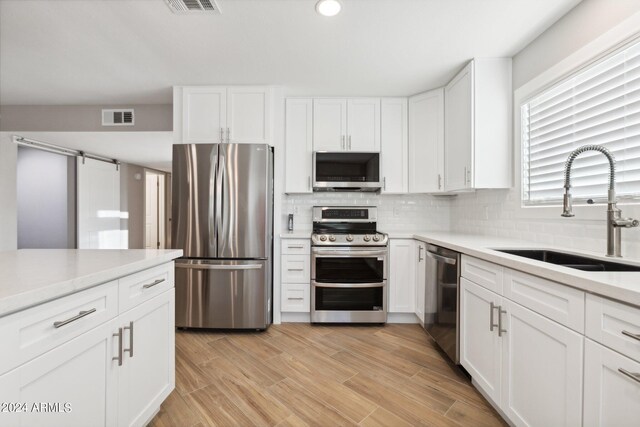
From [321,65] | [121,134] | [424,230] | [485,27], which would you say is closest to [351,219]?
[424,230]

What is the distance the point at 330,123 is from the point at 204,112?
1.34 m

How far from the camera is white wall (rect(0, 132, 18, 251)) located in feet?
11.6

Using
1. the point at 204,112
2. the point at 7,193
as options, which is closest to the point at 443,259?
the point at 204,112

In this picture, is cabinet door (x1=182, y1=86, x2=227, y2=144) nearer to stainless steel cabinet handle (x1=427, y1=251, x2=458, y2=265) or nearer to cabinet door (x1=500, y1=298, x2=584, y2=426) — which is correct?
stainless steel cabinet handle (x1=427, y1=251, x2=458, y2=265)

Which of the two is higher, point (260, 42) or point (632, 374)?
point (260, 42)

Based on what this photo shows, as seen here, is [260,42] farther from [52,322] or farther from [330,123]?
[52,322]

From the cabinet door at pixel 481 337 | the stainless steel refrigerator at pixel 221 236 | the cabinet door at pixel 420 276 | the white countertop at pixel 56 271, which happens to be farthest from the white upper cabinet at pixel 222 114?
the cabinet door at pixel 481 337

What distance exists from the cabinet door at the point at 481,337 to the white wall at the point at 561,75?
0.71 m

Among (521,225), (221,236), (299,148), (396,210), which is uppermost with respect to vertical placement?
(299,148)

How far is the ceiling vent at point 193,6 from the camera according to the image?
5.55 ft

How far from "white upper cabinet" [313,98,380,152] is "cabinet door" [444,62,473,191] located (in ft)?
2.39

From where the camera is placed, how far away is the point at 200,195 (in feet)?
8.52

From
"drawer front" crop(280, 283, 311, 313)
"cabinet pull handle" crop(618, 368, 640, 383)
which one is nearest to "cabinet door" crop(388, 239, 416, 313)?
"drawer front" crop(280, 283, 311, 313)

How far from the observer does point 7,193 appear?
361 cm
